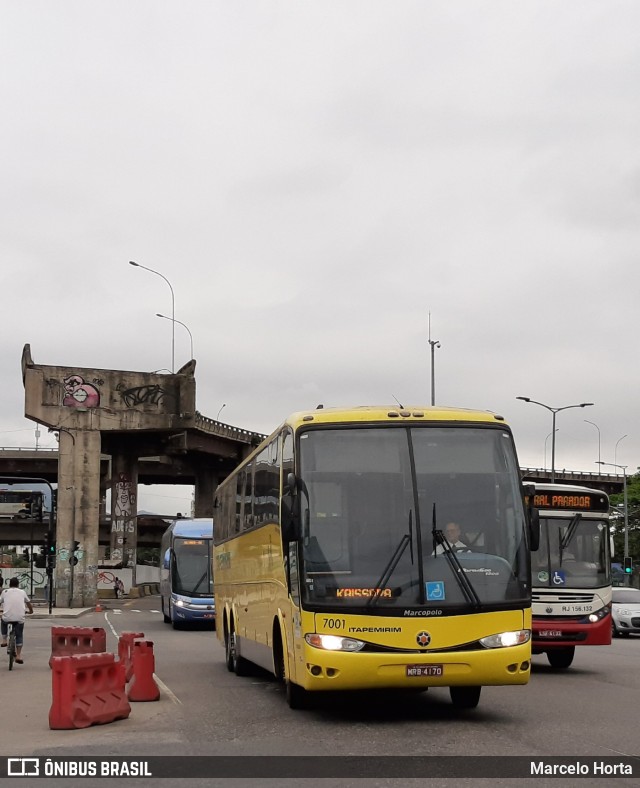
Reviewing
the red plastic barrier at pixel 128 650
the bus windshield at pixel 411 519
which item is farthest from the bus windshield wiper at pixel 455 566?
the red plastic barrier at pixel 128 650

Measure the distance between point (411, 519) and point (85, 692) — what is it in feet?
12.6

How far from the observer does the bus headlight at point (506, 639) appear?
1156 cm

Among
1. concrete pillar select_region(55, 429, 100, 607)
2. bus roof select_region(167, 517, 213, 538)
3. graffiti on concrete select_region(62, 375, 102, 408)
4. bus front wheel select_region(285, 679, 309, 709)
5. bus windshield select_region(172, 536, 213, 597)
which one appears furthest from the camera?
graffiti on concrete select_region(62, 375, 102, 408)

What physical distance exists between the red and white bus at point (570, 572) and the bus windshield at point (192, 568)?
1819cm

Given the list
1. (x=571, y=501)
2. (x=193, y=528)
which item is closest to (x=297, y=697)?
(x=571, y=501)

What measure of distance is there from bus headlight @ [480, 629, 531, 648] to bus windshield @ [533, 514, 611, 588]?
24.2 ft

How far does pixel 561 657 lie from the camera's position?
1998 cm

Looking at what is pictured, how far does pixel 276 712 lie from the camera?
12.9m

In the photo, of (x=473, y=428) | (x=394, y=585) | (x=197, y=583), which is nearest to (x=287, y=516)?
(x=394, y=585)

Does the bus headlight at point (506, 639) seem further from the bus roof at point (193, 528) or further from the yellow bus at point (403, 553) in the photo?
the bus roof at point (193, 528)

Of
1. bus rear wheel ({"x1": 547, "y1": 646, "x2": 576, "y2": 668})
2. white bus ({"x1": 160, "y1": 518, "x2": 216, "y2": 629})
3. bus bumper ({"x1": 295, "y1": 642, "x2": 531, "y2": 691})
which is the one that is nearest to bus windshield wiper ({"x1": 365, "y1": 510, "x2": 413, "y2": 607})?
bus bumper ({"x1": 295, "y1": 642, "x2": 531, "y2": 691})

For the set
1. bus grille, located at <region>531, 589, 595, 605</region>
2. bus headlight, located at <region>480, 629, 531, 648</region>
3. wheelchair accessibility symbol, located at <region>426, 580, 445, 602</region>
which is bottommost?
bus grille, located at <region>531, 589, 595, 605</region>

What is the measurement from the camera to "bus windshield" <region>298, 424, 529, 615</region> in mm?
11578

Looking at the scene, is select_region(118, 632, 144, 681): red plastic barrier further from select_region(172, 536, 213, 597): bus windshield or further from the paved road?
select_region(172, 536, 213, 597): bus windshield
